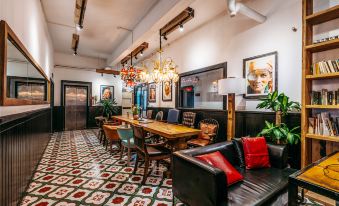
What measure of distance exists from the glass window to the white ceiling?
224cm

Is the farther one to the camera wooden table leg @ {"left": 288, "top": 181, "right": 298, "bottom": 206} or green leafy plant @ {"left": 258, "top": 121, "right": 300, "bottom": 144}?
green leafy plant @ {"left": 258, "top": 121, "right": 300, "bottom": 144}

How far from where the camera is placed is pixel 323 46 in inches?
97.7

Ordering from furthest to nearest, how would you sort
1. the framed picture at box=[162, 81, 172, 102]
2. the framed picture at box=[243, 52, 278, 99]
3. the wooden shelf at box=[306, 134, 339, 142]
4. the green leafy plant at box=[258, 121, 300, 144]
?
the framed picture at box=[162, 81, 172, 102] < the framed picture at box=[243, 52, 278, 99] < the green leafy plant at box=[258, 121, 300, 144] < the wooden shelf at box=[306, 134, 339, 142]

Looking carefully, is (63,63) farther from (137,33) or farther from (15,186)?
(15,186)

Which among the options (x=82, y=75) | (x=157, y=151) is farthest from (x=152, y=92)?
(x=157, y=151)

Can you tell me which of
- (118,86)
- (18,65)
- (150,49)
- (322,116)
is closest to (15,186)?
(18,65)

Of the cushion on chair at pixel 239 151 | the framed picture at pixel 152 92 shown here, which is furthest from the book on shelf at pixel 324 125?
the framed picture at pixel 152 92

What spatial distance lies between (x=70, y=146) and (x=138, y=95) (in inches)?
179

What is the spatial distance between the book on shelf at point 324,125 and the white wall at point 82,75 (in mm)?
9031

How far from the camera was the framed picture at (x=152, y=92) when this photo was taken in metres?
7.49

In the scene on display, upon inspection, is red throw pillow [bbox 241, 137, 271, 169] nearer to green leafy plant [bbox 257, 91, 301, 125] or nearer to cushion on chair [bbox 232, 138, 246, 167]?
cushion on chair [bbox 232, 138, 246, 167]

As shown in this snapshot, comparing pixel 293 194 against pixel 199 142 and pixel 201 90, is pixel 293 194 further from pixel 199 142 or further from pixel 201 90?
pixel 201 90

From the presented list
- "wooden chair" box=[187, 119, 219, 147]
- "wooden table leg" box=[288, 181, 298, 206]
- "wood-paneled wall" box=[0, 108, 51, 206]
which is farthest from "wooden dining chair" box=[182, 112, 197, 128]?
"wood-paneled wall" box=[0, 108, 51, 206]

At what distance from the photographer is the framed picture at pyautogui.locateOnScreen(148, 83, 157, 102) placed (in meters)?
7.49
